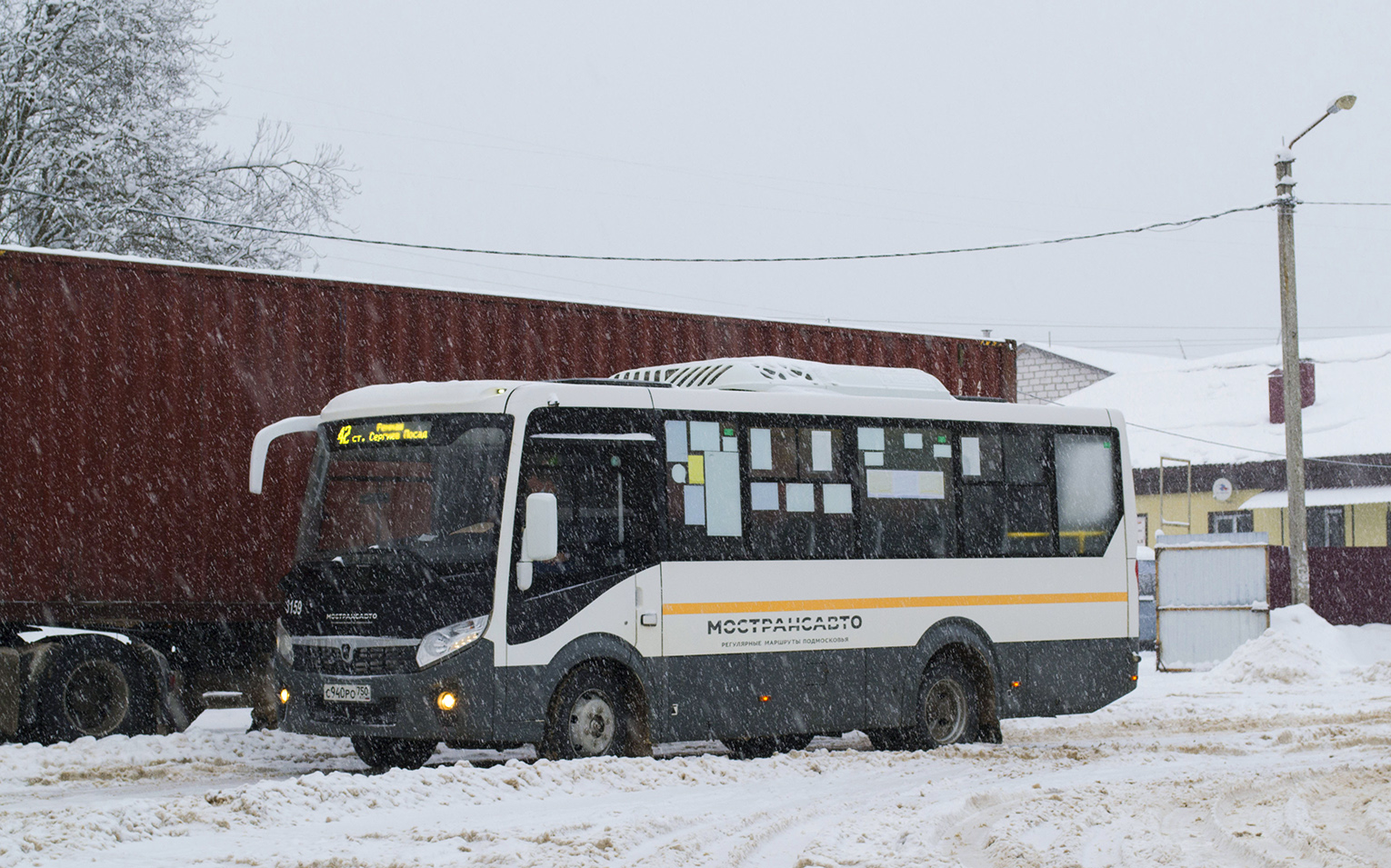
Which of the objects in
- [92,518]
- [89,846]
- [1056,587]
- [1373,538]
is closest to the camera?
[89,846]

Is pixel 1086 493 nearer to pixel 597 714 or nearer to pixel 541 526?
pixel 597 714

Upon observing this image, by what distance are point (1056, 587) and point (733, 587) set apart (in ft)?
11.3

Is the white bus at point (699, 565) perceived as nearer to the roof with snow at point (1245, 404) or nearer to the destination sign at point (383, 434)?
the destination sign at point (383, 434)

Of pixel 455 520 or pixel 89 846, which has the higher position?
pixel 455 520

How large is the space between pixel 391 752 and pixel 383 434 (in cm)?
232

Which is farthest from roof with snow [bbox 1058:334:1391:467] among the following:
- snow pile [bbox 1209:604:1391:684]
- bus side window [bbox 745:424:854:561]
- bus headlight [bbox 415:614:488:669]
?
bus headlight [bbox 415:614:488:669]

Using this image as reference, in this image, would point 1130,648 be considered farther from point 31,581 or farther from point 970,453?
point 31,581

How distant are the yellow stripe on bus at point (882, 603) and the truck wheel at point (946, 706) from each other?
55cm

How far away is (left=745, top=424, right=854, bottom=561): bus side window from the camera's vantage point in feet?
39.9

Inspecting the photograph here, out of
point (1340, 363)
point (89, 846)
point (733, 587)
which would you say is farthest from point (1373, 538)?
point (89, 846)

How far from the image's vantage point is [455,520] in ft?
35.6

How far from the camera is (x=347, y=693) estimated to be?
35.4 ft

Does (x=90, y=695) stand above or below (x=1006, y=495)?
below

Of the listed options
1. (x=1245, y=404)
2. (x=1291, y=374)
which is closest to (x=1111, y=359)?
(x=1245, y=404)
